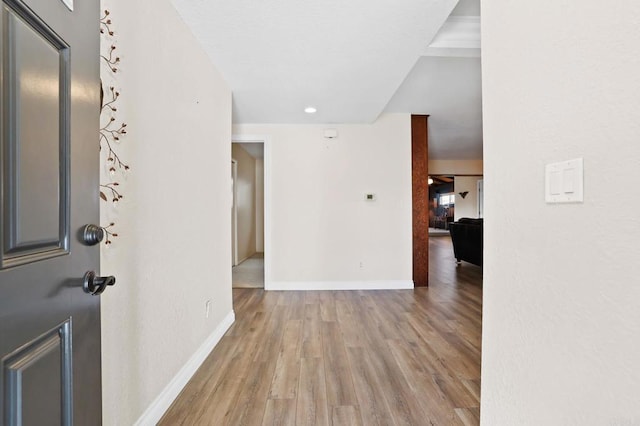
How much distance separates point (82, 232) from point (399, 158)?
396cm

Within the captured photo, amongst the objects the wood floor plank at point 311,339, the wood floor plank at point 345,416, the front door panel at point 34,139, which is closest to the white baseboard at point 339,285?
the wood floor plank at point 311,339

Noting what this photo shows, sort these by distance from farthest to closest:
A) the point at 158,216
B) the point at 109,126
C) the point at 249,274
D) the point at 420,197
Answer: the point at 249,274 < the point at 420,197 < the point at 158,216 < the point at 109,126

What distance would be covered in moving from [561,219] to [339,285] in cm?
357

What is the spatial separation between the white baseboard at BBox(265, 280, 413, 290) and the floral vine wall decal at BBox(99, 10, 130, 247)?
3.11 meters

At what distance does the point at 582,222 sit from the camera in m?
0.74

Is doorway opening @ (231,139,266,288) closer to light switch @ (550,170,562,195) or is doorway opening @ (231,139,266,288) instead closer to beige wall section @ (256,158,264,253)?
beige wall section @ (256,158,264,253)

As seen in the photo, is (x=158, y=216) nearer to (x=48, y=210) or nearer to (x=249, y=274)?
(x=48, y=210)

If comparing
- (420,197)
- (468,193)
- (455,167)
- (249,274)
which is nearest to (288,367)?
(420,197)

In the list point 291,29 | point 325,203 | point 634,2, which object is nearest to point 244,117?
point 325,203

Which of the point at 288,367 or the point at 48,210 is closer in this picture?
the point at 48,210

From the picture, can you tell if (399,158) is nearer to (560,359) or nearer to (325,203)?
(325,203)

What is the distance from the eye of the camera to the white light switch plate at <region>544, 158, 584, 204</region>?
0.75 metres

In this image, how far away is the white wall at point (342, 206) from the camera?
4188 millimetres

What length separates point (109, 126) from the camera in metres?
1.21
